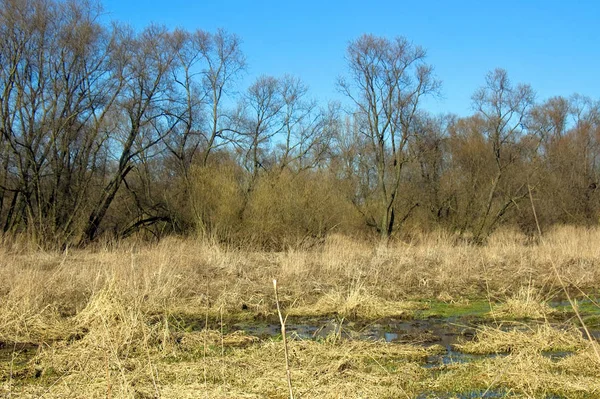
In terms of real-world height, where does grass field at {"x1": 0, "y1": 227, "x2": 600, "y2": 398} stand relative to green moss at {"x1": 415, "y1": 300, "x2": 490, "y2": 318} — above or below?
above

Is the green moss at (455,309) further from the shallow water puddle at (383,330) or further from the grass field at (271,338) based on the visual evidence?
the shallow water puddle at (383,330)

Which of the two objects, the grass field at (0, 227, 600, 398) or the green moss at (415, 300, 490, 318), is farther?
the green moss at (415, 300, 490, 318)

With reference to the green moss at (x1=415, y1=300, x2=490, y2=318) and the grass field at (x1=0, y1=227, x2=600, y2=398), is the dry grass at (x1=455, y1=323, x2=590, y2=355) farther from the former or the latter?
the green moss at (x1=415, y1=300, x2=490, y2=318)

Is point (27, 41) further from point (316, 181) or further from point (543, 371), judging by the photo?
point (543, 371)

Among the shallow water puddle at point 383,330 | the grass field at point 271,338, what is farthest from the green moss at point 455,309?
the shallow water puddle at point 383,330

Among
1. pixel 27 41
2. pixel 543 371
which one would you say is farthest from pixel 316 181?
pixel 543 371

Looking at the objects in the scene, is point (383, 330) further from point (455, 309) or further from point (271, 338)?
point (455, 309)

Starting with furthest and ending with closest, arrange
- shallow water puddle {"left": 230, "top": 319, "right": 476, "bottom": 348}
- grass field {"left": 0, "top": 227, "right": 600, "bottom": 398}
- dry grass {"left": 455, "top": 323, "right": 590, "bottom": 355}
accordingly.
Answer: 1. shallow water puddle {"left": 230, "top": 319, "right": 476, "bottom": 348}
2. dry grass {"left": 455, "top": 323, "right": 590, "bottom": 355}
3. grass field {"left": 0, "top": 227, "right": 600, "bottom": 398}

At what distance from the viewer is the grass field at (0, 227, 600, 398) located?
4.80 m

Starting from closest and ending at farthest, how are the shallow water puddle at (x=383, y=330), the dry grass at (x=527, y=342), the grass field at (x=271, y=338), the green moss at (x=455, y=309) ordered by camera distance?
1. the grass field at (x=271, y=338)
2. the dry grass at (x=527, y=342)
3. the shallow water puddle at (x=383, y=330)
4. the green moss at (x=455, y=309)

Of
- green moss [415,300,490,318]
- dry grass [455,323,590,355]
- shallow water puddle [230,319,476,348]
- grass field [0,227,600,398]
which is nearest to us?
grass field [0,227,600,398]

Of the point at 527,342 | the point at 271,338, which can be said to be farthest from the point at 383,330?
the point at 527,342

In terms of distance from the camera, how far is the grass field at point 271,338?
4.80 m

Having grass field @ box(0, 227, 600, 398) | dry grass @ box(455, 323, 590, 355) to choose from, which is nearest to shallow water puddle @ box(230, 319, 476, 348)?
grass field @ box(0, 227, 600, 398)
